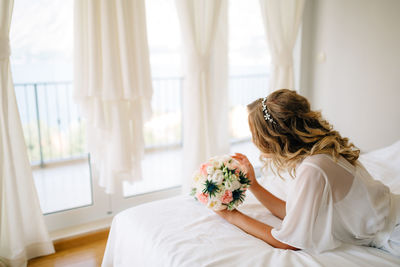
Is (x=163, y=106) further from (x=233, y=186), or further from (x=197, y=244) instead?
(x=197, y=244)

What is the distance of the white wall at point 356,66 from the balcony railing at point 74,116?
2.07 feet

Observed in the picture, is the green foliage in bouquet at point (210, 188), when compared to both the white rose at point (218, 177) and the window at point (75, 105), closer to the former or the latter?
the white rose at point (218, 177)

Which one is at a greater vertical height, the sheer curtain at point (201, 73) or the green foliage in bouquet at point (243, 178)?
the sheer curtain at point (201, 73)

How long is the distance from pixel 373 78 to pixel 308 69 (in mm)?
693

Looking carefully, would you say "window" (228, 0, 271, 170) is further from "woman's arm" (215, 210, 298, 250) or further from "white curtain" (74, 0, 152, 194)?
"woman's arm" (215, 210, 298, 250)

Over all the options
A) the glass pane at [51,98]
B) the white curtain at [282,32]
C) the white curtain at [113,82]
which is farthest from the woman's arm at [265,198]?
the white curtain at [282,32]

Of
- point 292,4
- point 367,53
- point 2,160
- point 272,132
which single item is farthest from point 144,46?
point 367,53

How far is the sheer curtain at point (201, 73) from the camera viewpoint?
252 cm

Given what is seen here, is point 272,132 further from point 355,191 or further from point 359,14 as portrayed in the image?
Answer: point 359,14

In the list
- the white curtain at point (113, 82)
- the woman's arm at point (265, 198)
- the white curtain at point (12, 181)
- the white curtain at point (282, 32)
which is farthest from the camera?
the white curtain at point (282, 32)

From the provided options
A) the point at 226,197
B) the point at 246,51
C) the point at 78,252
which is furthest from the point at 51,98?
the point at 226,197

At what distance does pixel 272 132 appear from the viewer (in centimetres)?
132

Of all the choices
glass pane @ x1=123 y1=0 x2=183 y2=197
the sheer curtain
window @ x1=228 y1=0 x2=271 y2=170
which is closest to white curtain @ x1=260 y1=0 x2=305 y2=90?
window @ x1=228 y1=0 x2=271 y2=170

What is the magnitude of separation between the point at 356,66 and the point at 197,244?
2.42 m
